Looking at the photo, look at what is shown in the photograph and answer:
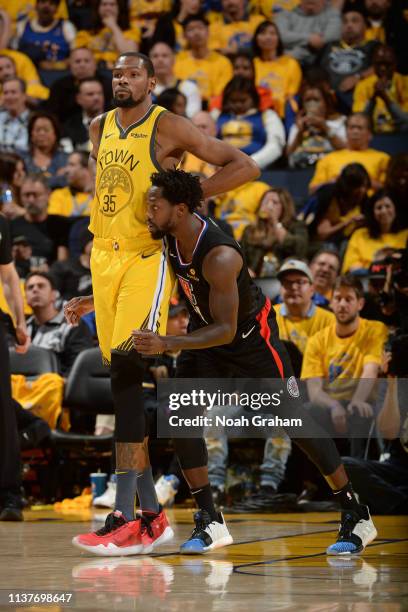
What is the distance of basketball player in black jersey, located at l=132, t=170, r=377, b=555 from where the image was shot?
3.91 meters

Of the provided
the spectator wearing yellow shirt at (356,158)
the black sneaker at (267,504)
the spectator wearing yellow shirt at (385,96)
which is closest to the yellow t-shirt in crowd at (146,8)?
the spectator wearing yellow shirt at (385,96)

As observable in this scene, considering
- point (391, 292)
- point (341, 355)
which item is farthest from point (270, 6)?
point (391, 292)

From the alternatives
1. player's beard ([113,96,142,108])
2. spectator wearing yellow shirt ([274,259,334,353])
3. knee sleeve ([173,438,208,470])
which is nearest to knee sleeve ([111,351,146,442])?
knee sleeve ([173,438,208,470])

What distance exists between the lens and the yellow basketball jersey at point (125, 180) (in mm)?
4094

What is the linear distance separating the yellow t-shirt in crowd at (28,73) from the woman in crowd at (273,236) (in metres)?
3.53

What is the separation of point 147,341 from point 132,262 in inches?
16.5

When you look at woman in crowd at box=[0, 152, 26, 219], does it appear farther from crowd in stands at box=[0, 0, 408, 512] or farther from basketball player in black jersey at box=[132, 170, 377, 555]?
basketball player in black jersey at box=[132, 170, 377, 555]

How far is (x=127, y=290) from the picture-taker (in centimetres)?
403

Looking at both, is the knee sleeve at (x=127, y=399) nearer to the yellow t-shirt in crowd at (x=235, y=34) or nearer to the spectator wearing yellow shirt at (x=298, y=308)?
the spectator wearing yellow shirt at (x=298, y=308)

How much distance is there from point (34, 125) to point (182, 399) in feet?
19.1

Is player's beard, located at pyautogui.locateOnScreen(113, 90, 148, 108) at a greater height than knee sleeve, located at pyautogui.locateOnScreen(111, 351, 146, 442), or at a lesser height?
greater

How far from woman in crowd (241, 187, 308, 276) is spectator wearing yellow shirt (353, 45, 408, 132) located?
6.40 ft

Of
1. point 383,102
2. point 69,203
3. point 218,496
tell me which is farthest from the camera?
point 383,102

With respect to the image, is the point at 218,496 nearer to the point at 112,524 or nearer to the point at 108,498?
the point at 108,498
